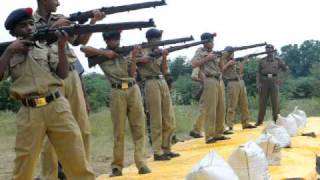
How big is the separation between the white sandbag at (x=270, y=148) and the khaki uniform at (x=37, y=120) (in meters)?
2.31

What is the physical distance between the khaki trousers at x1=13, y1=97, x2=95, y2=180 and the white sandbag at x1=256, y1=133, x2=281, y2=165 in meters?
2.31

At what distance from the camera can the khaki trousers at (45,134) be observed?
154 inches

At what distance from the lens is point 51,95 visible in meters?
3.96

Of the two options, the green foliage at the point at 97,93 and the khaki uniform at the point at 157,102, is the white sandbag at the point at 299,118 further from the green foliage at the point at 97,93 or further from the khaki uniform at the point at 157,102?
the green foliage at the point at 97,93

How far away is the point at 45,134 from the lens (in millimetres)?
3998

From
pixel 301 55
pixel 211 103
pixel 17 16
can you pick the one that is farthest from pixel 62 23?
pixel 301 55

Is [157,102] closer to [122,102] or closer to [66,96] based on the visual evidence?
[122,102]

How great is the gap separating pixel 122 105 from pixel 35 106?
208cm

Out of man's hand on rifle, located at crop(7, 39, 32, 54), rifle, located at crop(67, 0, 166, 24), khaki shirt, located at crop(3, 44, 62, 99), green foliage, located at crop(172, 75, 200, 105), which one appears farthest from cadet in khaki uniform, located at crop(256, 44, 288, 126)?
green foliage, located at crop(172, 75, 200, 105)

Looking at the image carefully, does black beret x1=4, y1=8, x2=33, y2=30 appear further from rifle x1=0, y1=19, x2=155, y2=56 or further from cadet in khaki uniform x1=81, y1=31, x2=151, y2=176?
cadet in khaki uniform x1=81, y1=31, x2=151, y2=176

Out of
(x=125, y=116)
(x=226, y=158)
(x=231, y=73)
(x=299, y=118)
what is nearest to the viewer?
(x=125, y=116)

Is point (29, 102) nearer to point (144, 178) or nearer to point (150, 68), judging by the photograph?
point (144, 178)

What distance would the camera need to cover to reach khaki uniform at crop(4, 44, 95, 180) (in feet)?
12.8

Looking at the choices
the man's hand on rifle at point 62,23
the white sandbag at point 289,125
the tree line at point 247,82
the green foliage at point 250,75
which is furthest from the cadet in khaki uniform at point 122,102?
the green foliage at point 250,75
